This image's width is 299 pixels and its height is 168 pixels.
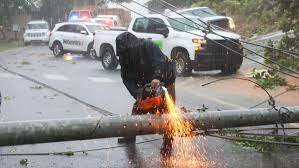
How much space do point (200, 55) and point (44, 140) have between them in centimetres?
1266

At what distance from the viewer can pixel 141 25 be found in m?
19.9

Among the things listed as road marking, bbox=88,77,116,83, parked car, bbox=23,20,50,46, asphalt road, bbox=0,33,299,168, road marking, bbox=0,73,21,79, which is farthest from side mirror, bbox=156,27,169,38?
parked car, bbox=23,20,50,46

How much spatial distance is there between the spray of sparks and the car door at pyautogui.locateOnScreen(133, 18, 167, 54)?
10762 millimetres

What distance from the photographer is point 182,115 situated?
19.2 feet

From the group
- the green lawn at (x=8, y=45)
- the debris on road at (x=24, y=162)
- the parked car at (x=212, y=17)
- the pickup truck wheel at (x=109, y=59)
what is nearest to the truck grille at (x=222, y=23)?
the parked car at (x=212, y=17)

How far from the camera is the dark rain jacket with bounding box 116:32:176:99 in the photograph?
7012 millimetres

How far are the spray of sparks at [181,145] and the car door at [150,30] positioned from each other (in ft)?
35.3

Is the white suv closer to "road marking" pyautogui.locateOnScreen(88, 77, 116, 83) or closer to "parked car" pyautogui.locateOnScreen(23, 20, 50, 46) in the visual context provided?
"road marking" pyautogui.locateOnScreen(88, 77, 116, 83)

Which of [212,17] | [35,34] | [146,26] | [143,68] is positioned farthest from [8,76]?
[35,34]

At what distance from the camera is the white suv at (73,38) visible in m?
28.2

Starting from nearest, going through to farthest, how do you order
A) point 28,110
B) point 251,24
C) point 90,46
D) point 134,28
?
1. point 28,110
2. point 134,28
3. point 90,46
4. point 251,24

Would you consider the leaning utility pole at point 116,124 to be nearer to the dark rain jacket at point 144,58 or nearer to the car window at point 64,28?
the dark rain jacket at point 144,58

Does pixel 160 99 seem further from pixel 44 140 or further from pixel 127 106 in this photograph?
pixel 127 106

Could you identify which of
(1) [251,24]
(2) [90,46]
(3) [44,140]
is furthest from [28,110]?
(1) [251,24]
